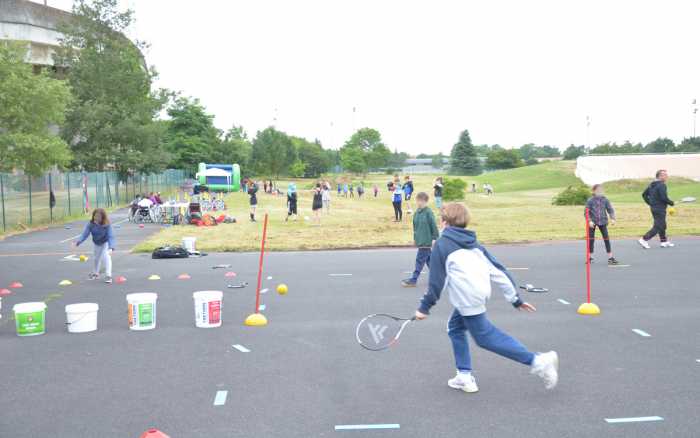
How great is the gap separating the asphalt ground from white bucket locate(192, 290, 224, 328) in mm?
206

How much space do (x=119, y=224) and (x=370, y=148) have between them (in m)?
125

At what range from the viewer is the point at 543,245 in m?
19.3

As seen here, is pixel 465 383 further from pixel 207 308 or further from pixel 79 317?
pixel 79 317

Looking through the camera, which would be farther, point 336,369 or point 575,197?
point 575,197

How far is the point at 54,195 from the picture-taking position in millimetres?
30453

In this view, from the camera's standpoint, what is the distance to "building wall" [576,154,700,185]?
71.0 m

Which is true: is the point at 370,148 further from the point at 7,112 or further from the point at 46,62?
the point at 7,112

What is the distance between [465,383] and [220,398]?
7.69ft

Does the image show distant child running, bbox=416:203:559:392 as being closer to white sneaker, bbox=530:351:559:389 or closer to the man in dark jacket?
white sneaker, bbox=530:351:559:389

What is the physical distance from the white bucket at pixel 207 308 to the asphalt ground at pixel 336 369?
0.68ft

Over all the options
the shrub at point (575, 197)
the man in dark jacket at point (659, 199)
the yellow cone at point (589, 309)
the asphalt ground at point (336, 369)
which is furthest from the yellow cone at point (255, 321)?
the shrub at point (575, 197)

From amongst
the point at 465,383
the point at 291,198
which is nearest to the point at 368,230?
the point at 291,198

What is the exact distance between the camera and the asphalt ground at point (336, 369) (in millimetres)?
5543

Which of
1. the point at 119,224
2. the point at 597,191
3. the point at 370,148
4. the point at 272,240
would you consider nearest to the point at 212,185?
the point at 119,224
